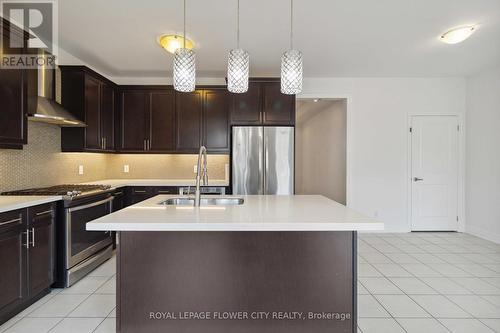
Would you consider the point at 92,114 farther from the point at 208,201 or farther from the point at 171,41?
the point at 208,201

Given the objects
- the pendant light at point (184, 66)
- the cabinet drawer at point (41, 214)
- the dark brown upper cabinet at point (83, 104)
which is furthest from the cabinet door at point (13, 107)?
the pendant light at point (184, 66)

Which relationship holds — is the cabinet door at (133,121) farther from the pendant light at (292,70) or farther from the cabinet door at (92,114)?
the pendant light at (292,70)

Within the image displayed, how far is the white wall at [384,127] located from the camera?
4.88m

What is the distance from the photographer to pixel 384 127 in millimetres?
4898

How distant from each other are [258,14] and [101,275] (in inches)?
125

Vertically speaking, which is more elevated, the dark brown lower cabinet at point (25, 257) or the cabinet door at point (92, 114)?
the cabinet door at point (92, 114)

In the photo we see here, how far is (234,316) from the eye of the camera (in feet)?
5.52

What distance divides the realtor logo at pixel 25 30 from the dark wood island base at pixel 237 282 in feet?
6.87

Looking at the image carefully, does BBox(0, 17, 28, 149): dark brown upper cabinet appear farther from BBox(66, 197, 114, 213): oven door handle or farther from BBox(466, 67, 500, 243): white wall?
BBox(466, 67, 500, 243): white wall

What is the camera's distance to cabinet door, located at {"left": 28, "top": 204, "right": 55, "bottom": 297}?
2.39 meters

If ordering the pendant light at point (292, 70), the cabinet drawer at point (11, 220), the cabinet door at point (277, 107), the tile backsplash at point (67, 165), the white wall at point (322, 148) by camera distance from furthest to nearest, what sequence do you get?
the white wall at point (322, 148) → the cabinet door at point (277, 107) → the tile backsplash at point (67, 165) → the cabinet drawer at point (11, 220) → the pendant light at point (292, 70)

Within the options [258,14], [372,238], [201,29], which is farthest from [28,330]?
[372,238]

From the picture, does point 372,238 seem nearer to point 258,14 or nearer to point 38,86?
point 258,14

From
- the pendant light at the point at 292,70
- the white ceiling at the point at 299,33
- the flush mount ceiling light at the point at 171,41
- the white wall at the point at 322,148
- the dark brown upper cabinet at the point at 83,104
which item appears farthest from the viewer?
the white wall at the point at 322,148
